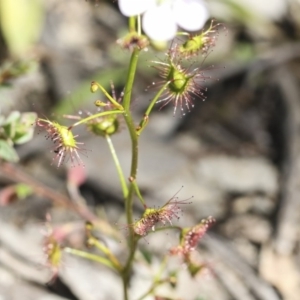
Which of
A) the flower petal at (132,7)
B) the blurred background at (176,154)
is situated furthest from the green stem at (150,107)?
the blurred background at (176,154)

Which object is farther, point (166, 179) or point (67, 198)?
point (166, 179)

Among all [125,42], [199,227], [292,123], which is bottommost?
[292,123]

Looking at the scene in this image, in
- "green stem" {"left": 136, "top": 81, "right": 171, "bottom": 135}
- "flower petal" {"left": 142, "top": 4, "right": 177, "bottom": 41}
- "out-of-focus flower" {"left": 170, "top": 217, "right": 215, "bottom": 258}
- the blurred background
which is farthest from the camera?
the blurred background

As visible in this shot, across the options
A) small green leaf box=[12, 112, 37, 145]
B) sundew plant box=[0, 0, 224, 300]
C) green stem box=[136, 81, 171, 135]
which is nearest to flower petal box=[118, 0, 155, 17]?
sundew plant box=[0, 0, 224, 300]

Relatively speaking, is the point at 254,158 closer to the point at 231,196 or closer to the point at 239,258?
the point at 231,196

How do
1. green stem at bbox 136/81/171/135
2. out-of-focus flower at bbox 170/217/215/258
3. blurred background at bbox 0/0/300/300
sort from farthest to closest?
blurred background at bbox 0/0/300/300 → out-of-focus flower at bbox 170/217/215/258 → green stem at bbox 136/81/171/135

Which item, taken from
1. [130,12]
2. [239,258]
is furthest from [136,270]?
[130,12]

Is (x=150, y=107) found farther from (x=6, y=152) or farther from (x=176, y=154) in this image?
(x=176, y=154)

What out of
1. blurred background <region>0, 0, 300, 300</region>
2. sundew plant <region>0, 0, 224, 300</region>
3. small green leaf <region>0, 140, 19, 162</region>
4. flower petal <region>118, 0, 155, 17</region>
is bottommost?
blurred background <region>0, 0, 300, 300</region>

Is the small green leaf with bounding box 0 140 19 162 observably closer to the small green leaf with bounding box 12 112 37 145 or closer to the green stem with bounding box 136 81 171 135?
the small green leaf with bounding box 12 112 37 145
